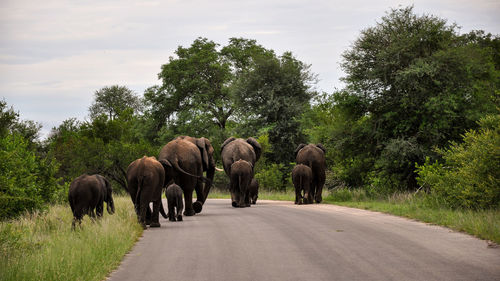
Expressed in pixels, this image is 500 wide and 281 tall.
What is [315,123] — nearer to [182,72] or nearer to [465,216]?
[182,72]

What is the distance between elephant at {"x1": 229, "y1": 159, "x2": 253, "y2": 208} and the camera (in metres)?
21.7

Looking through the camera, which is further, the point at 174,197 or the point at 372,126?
the point at 372,126

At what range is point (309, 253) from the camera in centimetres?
1005

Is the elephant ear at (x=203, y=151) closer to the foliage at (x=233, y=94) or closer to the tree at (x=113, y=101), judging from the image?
the foliage at (x=233, y=94)

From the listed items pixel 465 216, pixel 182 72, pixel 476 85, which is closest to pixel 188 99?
pixel 182 72

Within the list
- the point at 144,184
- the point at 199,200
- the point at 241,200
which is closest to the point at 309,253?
the point at 144,184

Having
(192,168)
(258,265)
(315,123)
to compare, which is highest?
(315,123)

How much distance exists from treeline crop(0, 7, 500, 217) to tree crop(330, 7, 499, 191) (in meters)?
0.05

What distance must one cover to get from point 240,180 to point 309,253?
38.3ft

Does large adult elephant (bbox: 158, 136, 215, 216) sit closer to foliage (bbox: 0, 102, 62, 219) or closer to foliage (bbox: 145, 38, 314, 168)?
foliage (bbox: 0, 102, 62, 219)

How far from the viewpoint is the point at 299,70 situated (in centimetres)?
4584

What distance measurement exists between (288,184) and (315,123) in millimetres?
4892

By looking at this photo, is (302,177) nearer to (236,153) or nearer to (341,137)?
(236,153)

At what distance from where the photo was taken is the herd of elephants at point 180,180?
14.0 m
